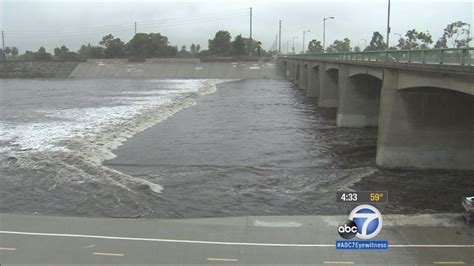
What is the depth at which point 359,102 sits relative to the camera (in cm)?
4206

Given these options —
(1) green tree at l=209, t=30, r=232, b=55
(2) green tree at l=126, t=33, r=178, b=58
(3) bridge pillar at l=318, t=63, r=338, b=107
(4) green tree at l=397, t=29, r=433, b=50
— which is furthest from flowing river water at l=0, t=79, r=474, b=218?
(1) green tree at l=209, t=30, r=232, b=55

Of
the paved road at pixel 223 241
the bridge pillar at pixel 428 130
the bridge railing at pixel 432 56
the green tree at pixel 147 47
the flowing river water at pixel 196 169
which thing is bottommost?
the flowing river water at pixel 196 169

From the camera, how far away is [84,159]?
26797 millimetres

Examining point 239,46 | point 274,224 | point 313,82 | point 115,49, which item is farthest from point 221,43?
point 274,224

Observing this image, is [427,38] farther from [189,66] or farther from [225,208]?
[225,208]

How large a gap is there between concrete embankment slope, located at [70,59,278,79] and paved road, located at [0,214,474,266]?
111088 millimetres

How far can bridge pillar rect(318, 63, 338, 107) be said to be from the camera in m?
58.1

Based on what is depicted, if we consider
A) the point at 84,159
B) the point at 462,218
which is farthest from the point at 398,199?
the point at 84,159

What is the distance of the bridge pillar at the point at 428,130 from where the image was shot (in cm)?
2516

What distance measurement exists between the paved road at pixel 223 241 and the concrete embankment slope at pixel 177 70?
111 metres

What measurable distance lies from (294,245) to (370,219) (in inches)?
189

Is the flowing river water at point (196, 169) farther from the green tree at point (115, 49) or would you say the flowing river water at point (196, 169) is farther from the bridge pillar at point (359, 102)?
the green tree at point (115, 49)

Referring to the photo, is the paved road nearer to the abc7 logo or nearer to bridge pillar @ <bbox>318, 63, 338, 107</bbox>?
the abc7 logo

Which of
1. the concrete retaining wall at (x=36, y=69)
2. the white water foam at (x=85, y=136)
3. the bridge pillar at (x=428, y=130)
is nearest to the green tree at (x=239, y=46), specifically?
the concrete retaining wall at (x=36, y=69)
